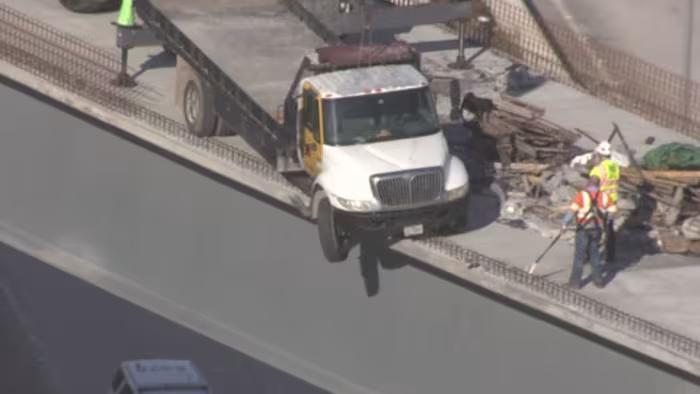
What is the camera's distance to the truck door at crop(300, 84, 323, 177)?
25641mm

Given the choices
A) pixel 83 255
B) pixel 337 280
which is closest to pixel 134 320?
pixel 83 255

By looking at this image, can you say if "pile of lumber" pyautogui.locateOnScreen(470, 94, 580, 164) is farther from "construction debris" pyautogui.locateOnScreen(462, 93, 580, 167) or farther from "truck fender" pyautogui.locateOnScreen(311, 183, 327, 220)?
"truck fender" pyautogui.locateOnScreen(311, 183, 327, 220)

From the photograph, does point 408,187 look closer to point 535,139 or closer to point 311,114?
point 311,114

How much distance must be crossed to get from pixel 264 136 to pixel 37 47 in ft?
13.8

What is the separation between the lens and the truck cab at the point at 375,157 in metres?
25.0

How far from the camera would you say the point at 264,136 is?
2652cm

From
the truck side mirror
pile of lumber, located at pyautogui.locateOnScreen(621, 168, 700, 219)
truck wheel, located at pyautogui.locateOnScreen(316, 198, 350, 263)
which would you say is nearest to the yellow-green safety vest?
the truck side mirror

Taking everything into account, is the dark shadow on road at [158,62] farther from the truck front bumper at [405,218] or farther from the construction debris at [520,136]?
the truck front bumper at [405,218]

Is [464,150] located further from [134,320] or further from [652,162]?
[134,320]

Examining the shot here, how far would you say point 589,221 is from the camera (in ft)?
81.6

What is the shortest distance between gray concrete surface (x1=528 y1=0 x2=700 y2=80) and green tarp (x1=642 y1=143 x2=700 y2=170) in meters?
3.92

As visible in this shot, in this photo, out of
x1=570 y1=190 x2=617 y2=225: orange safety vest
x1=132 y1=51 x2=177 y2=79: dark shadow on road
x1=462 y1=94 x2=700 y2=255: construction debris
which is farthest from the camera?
x1=132 y1=51 x2=177 y2=79: dark shadow on road

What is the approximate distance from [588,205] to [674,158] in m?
2.66

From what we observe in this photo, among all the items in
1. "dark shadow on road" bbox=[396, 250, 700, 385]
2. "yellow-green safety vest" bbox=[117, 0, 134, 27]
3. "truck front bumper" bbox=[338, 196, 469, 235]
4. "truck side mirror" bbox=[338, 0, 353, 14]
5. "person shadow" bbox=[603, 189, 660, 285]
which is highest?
"yellow-green safety vest" bbox=[117, 0, 134, 27]
